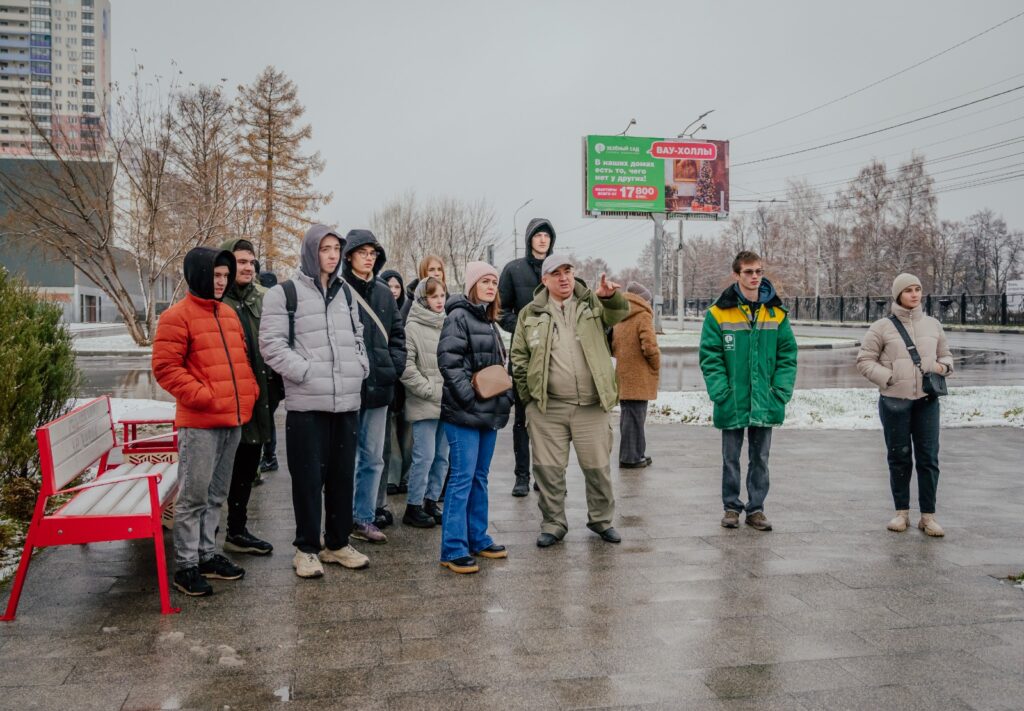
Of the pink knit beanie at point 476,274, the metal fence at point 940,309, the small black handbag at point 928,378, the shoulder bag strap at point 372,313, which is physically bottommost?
the small black handbag at point 928,378

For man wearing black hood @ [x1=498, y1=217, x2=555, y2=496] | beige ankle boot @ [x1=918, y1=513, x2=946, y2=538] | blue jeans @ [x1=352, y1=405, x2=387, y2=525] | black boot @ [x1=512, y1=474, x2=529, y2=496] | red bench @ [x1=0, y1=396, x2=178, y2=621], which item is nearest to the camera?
red bench @ [x1=0, y1=396, x2=178, y2=621]

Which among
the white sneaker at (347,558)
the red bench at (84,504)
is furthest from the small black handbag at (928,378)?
the red bench at (84,504)

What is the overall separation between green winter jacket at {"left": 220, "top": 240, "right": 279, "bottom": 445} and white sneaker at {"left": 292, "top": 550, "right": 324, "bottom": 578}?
0.78 meters

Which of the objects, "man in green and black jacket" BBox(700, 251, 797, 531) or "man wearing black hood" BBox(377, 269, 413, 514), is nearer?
"man in green and black jacket" BBox(700, 251, 797, 531)

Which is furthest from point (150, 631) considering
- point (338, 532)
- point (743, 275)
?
point (743, 275)

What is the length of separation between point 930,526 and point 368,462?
3.96 meters

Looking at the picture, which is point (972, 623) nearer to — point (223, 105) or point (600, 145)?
point (600, 145)

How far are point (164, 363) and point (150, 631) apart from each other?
1391 millimetres

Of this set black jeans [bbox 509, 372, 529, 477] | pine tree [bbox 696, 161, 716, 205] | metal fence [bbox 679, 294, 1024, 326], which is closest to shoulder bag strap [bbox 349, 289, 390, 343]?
black jeans [bbox 509, 372, 529, 477]

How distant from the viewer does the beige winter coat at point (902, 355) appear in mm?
5684

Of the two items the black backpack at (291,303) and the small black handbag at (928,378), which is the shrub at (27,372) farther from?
the small black handbag at (928,378)

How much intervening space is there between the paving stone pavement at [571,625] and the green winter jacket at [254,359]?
0.82m

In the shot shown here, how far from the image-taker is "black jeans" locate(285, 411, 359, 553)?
4.71 m

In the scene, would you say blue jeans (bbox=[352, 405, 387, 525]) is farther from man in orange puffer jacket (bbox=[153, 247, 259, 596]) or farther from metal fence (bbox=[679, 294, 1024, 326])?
metal fence (bbox=[679, 294, 1024, 326])
